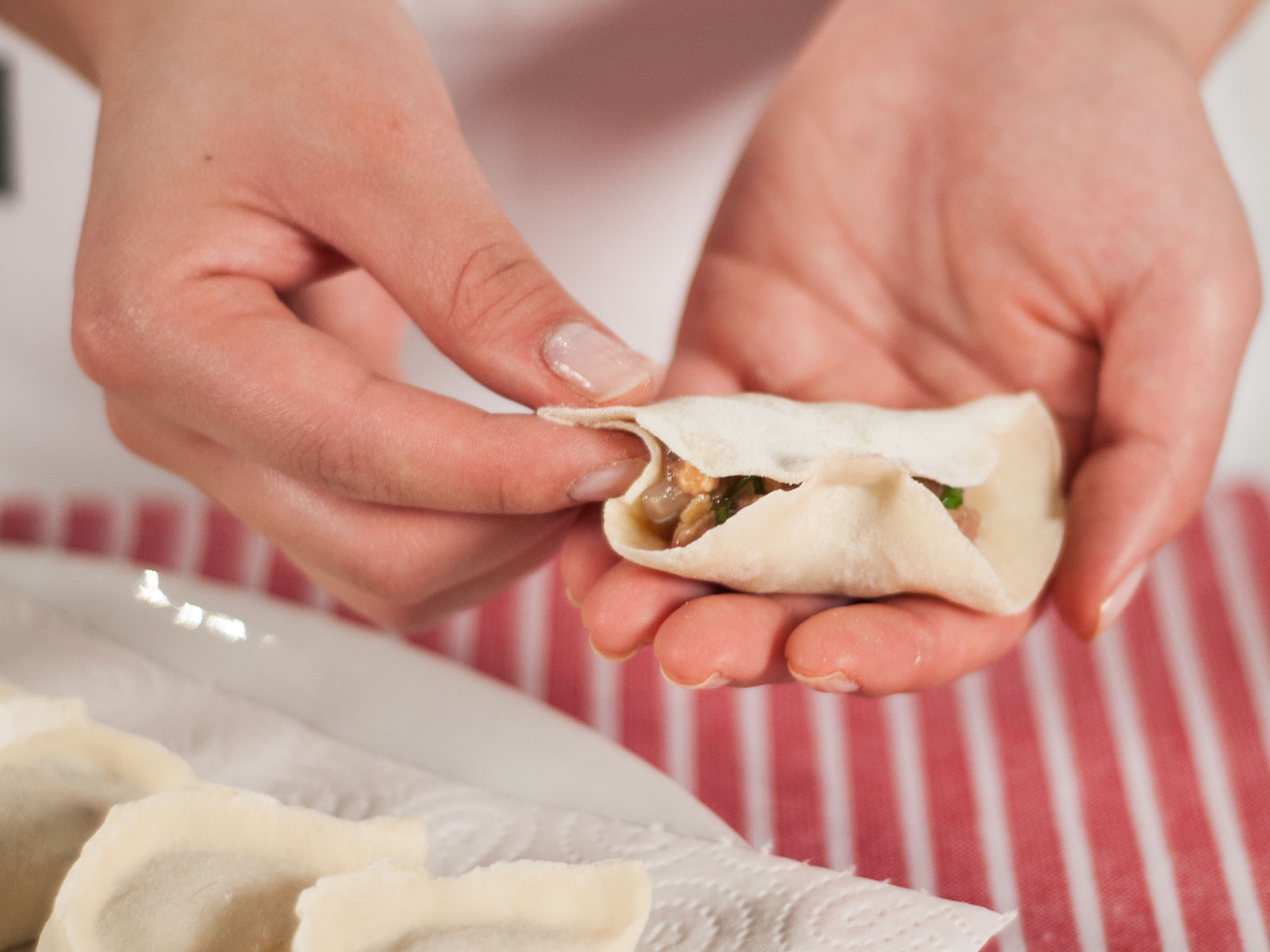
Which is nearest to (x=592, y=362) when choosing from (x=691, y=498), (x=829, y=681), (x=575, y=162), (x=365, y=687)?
(x=691, y=498)

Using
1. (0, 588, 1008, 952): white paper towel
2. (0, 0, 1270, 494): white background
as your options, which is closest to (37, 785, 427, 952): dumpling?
(0, 588, 1008, 952): white paper towel

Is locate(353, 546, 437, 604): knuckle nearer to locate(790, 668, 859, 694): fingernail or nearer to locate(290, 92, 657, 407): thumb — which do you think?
locate(290, 92, 657, 407): thumb

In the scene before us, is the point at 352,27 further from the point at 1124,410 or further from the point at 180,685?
the point at 1124,410

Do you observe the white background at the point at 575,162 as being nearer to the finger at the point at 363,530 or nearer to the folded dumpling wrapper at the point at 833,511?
the finger at the point at 363,530

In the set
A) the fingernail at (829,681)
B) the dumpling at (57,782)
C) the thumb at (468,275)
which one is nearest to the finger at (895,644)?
the fingernail at (829,681)

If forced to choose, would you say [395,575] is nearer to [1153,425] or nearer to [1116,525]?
[1116,525]
